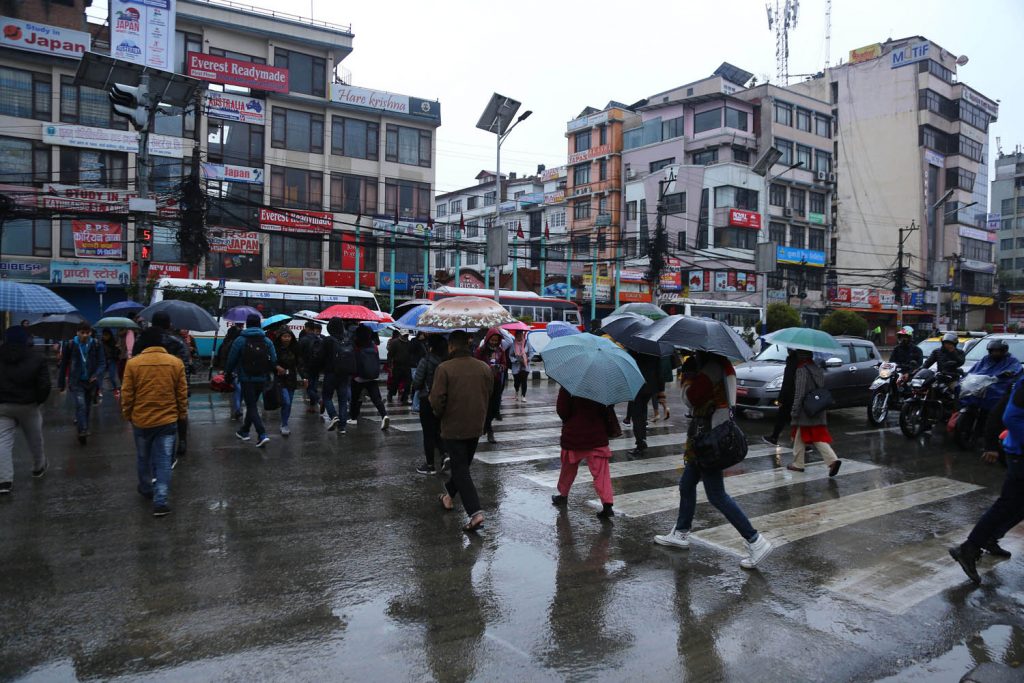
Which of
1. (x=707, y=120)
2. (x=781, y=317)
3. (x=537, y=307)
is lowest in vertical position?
(x=781, y=317)

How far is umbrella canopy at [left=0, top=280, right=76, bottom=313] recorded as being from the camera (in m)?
9.16

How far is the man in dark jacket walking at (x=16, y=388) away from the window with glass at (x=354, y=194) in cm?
3385

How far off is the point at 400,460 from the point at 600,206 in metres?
53.9

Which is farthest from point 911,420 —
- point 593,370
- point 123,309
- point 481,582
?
point 123,309

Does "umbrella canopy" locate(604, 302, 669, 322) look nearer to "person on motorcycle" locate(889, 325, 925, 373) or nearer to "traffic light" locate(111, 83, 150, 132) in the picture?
"person on motorcycle" locate(889, 325, 925, 373)

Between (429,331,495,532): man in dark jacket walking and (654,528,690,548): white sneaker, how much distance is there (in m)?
1.56

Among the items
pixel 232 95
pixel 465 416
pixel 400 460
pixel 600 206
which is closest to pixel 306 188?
pixel 232 95

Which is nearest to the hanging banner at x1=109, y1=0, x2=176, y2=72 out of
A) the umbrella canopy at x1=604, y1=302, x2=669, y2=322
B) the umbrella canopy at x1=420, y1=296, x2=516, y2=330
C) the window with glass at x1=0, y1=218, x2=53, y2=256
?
the window with glass at x1=0, y1=218, x2=53, y2=256

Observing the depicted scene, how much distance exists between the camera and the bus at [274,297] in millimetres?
24891

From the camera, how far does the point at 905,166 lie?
63.8 m

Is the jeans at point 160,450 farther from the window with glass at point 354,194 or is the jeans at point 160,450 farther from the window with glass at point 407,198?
the window with glass at point 407,198

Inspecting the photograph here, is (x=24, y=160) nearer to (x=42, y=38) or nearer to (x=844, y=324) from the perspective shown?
(x=42, y=38)

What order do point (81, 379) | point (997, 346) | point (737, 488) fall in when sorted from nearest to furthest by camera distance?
1. point (737, 488)
2. point (997, 346)
3. point (81, 379)

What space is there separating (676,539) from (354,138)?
1560 inches
